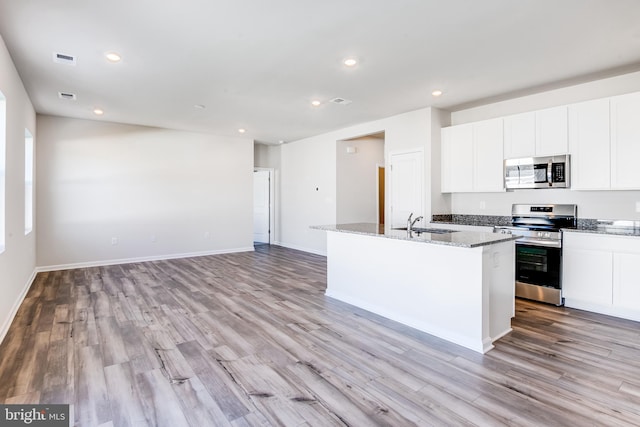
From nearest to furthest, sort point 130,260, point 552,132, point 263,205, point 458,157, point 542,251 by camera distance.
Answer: point 542,251 < point 552,132 < point 458,157 < point 130,260 < point 263,205

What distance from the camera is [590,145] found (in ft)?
12.5

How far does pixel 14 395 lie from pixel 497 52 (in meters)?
4.69

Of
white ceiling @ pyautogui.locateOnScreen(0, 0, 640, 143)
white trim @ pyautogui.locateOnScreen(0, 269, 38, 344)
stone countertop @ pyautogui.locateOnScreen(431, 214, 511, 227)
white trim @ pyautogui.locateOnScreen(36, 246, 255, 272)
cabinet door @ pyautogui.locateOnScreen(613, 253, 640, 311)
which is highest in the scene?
white ceiling @ pyautogui.locateOnScreen(0, 0, 640, 143)

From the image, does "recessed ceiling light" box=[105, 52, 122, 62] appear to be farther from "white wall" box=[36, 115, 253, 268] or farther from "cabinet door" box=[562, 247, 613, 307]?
"cabinet door" box=[562, 247, 613, 307]

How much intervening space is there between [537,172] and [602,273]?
1.37 m

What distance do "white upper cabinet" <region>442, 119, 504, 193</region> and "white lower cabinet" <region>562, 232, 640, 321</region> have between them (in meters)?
1.26

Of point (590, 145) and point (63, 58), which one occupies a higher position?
point (63, 58)

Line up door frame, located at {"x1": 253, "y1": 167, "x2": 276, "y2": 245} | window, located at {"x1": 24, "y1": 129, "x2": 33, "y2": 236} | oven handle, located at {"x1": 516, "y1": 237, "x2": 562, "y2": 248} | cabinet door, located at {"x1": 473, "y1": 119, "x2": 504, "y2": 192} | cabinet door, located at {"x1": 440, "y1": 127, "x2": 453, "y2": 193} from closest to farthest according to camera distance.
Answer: oven handle, located at {"x1": 516, "y1": 237, "x2": 562, "y2": 248}
cabinet door, located at {"x1": 473, "y1": 119, "x2": 504, "y2": 192}
window, located at {"x1": 24, "y1": 129, "x2": 33, "y2": 236}
cabinet door, located at {"x1": 440, "y1": 127, "x2": 453, "y2": 193}
door frame, located at {"x1": 253, "y1": 167, "x2": 276, "y2": 245}

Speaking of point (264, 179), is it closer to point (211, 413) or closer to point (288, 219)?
point (288, 219)

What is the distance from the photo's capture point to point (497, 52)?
328 cm

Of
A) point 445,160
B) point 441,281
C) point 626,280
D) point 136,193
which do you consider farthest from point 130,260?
point 626,280

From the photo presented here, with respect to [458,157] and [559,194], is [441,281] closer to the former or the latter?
[559,194]

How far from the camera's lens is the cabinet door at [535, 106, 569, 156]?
3.98 meters

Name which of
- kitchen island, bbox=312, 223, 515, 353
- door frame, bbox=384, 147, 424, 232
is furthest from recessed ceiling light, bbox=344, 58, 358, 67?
door frame, bbox=384, 147, 424, 232
